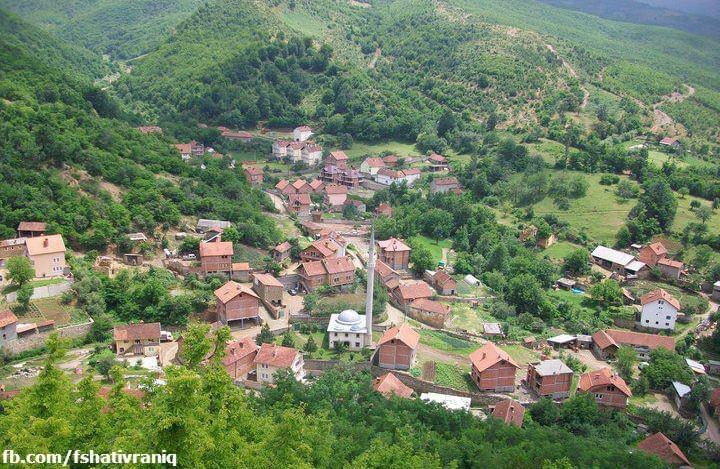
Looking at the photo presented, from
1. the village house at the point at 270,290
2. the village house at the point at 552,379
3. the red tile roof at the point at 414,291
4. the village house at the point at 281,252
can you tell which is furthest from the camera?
the village house at the point at 281,252

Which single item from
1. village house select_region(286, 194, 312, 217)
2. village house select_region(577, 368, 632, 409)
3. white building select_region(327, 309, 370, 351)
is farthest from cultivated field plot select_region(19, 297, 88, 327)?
village house select_region(577, 368, 632, 409)

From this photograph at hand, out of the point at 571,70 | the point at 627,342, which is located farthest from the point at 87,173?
the point at 571,70

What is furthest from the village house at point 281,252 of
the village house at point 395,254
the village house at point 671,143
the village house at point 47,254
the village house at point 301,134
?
the village house at point 671,143

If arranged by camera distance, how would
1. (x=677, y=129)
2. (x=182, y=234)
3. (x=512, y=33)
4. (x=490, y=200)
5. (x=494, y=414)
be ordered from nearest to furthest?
(x=494, y=414)
(x=182, y=234)
(x=490, y=200)
(x=677, y=129)
(x=512, y=33)

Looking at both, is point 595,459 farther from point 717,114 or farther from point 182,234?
point 717,114

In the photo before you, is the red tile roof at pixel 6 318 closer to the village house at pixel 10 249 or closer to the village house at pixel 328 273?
the village house at pixel 10 249

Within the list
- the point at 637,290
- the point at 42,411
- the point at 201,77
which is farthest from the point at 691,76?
the point at 42,411

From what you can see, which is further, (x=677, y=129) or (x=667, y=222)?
(x=677, y=129)

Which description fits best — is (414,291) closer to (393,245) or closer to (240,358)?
(393,245)
